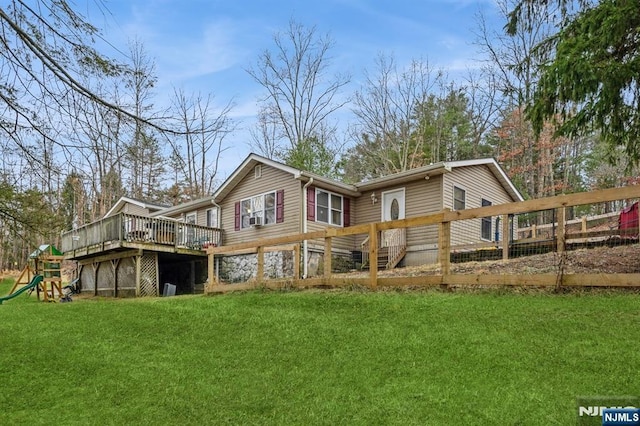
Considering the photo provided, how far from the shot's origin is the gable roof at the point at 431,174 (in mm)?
13805

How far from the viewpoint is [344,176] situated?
28.8 m

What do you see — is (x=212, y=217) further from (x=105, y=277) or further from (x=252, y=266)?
(x=105, y=277)

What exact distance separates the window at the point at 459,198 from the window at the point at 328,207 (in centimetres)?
380

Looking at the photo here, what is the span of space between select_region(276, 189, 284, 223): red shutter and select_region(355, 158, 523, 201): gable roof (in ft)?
8.24

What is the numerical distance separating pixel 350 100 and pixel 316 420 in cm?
2605

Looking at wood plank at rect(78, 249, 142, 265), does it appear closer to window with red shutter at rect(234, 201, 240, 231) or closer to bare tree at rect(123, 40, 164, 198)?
window with red shutter at rect(234, 201, 240, 231)

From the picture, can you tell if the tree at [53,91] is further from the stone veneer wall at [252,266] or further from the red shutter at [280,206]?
the red shutter at [280,206]

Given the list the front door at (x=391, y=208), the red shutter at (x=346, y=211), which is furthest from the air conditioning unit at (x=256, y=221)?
the front door at (x=391, y=208)

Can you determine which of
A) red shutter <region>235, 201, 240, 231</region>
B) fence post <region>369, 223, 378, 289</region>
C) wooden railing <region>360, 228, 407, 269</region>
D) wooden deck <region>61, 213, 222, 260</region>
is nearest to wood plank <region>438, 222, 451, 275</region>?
fence post <region>369, 223, 378, 289</region>

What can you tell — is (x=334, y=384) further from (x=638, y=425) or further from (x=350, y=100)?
(x=350, y=100)

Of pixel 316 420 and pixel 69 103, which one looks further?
pixel 69 103

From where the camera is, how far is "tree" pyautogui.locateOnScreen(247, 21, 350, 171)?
89.1 ft

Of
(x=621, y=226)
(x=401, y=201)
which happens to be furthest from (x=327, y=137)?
(x=621, y=226)

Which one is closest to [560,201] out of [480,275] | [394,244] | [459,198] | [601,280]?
[601,280]
